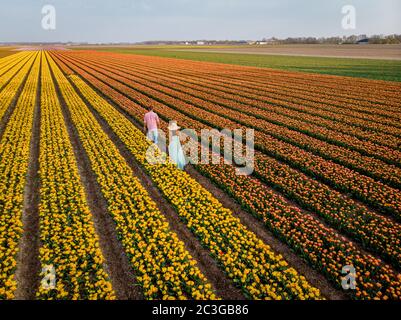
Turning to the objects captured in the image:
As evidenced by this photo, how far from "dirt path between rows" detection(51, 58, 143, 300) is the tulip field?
0.04 meters

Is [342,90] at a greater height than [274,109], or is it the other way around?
[342,90]

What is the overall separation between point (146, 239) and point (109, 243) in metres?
1.07

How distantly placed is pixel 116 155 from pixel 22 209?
486 centimetres

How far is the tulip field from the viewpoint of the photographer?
21.5 feet

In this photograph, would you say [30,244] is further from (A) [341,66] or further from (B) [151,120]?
(A) [341,66]

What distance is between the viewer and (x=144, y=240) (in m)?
7.97

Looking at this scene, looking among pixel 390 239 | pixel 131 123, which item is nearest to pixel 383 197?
pixel 390 239

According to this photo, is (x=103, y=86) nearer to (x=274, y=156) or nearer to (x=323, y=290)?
(x=274, y=156)

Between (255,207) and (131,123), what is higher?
(131,123)

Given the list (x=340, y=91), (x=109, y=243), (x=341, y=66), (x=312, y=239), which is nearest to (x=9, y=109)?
(x=109, y=243)

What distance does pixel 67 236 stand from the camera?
7.69 meters

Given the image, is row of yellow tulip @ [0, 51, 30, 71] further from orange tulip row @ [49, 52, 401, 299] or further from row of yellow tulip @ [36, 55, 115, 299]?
orange tulip row @ [49, 52, 401, 299]

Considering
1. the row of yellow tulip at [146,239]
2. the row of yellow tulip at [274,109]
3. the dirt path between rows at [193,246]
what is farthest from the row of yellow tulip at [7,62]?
the dirt path between rows at [193,246]

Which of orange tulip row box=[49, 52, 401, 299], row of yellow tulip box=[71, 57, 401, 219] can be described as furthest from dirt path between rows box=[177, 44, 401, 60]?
orange tulip row box=[49, 52, 401, 299]
